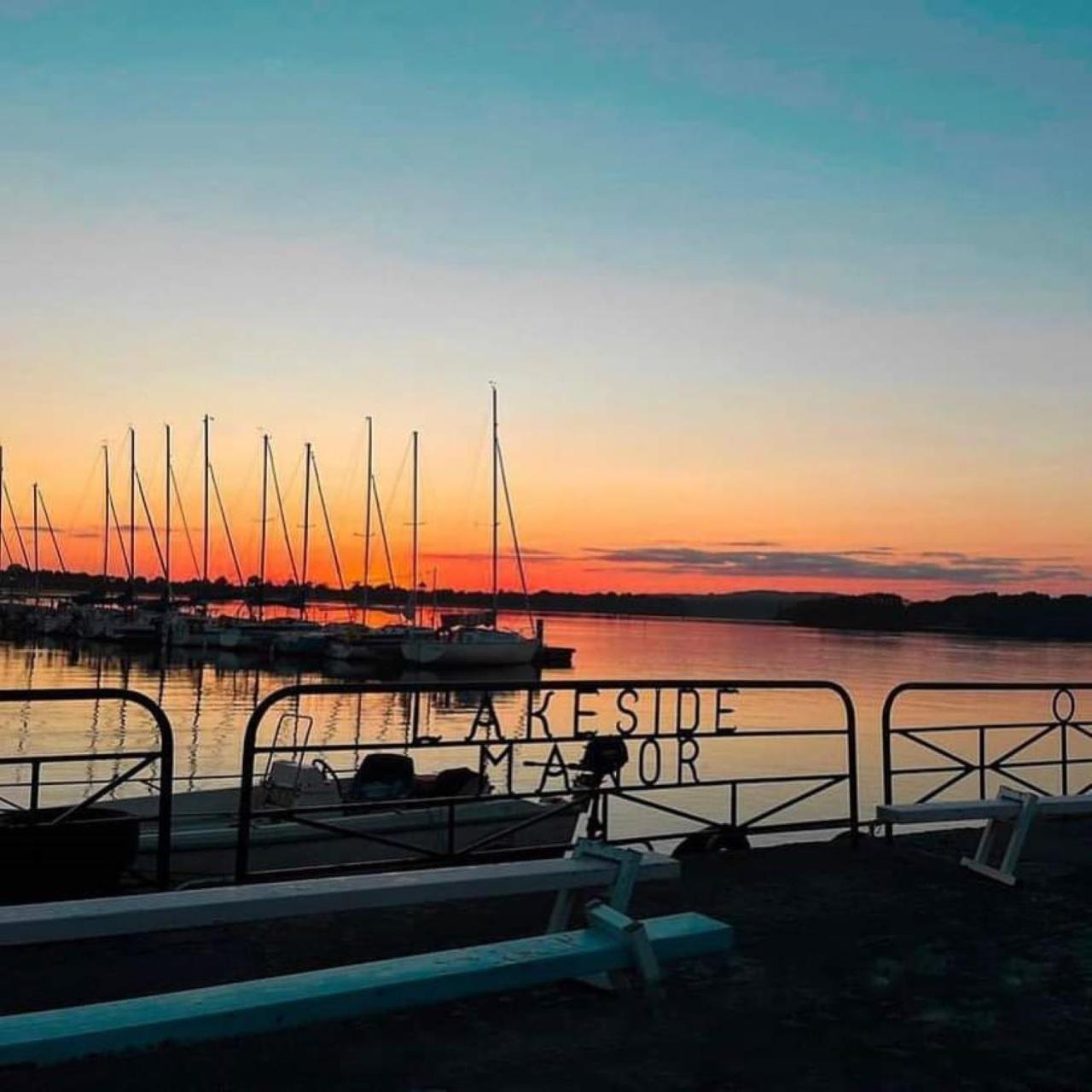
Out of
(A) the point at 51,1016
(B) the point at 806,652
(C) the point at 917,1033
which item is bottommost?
(B) the point at 806,652

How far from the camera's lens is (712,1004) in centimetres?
503

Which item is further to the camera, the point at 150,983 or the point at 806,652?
the point at 806,652

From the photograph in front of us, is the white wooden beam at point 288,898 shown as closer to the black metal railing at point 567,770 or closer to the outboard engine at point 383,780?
the black metal railing at point 567,770

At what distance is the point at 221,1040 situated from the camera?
14.2 feet

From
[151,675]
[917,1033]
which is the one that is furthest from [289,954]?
[151,675]

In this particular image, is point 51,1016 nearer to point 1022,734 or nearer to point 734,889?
point 734,889

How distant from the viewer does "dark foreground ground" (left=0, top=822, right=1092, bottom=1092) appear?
420 centimetres

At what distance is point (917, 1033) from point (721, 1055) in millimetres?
873

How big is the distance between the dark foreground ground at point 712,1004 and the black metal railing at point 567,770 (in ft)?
3.10

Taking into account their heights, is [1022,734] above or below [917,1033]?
below

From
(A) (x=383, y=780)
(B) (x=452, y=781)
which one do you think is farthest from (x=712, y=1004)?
(A) (x=383, y=780)

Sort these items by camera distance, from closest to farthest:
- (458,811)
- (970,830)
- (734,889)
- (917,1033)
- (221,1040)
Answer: (221,1040)
(917,1033)
(734,889)
(970,830)
(458,811)

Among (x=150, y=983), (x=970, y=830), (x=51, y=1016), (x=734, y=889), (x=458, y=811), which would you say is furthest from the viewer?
(x=458, y=811)

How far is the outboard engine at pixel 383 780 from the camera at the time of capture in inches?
594
